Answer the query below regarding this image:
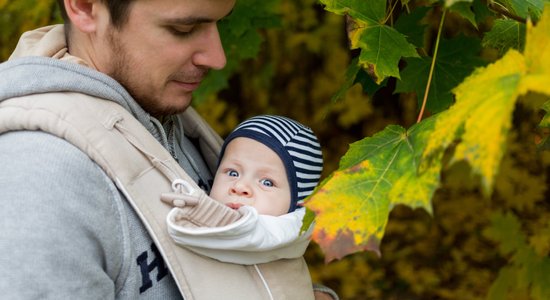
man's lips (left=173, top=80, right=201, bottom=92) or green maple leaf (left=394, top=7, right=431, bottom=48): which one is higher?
green maple leaf (left=394, top=7, right=431, bottom=48)

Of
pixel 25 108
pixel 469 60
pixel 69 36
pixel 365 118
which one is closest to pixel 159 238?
pixel 25 108

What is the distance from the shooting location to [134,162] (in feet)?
5.29

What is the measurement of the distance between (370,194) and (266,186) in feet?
2.23

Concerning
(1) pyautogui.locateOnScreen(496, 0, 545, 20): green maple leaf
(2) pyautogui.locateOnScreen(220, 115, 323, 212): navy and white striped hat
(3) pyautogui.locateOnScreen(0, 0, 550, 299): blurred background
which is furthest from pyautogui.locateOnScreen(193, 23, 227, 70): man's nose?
(3) pyautogui.locateOnScreen(0, 0, 550, 299): blurred background

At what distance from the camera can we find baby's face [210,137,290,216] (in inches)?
76.9

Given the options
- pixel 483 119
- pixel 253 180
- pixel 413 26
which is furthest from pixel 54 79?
pixel 413 26

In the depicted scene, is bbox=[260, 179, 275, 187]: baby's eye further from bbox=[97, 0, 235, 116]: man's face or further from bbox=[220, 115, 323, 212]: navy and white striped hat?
bbox=[97, 0, 235, 116]: man's face

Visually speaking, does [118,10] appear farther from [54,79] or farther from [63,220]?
[63,220]

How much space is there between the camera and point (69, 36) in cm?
193

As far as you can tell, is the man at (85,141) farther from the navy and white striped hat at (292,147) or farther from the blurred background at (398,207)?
the blurred background at (398,207)

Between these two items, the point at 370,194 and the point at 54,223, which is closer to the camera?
the point at 370,194

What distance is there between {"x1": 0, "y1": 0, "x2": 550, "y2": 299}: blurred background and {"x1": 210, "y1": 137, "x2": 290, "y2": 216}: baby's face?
2.52 metres

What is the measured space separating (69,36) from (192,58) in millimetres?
311

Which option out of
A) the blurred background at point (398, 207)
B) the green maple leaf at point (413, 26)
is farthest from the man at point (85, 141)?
the blurred background at point (398, 207)
